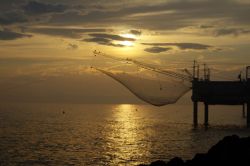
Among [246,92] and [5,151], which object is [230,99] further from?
[5,151]

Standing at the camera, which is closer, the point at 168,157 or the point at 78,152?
the point at 168,157

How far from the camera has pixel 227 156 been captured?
115 feet

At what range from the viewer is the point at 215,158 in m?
35.8

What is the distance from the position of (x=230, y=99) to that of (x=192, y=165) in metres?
63.4

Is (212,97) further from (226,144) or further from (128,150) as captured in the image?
(226,144)

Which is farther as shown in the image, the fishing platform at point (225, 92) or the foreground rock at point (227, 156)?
the fishing platform at point (225, 92)

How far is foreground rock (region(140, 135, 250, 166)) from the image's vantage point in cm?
3359

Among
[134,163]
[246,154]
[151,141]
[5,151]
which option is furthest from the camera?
[151,141]

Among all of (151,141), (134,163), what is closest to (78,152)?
(134,163)

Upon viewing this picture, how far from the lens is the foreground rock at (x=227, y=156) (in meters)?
33.6

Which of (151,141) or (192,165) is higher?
(192,165)

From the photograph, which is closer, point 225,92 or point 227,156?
point 227,156

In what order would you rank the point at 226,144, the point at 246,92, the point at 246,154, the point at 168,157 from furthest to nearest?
the point at 246,92 → the point at 168,157 → the point at 226,144 → the point at 246,154

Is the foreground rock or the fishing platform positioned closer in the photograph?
the foreground rock
